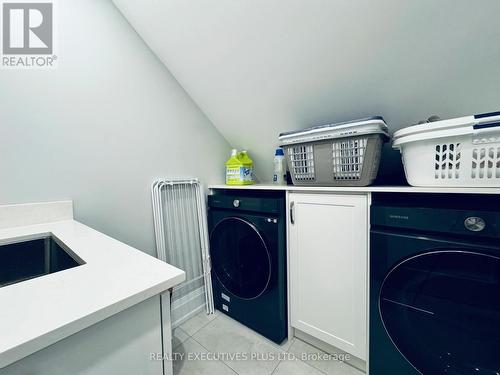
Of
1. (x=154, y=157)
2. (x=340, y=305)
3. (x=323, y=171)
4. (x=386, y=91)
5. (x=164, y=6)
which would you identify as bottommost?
(x=340, y=305)

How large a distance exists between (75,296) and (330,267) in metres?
1.19

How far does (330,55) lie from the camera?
121 centimetres

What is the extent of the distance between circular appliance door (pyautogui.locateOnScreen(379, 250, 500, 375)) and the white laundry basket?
311 millimetres

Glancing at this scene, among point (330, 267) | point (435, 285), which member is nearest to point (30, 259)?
point (330, 267)

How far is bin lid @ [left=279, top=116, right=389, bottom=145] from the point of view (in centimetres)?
114

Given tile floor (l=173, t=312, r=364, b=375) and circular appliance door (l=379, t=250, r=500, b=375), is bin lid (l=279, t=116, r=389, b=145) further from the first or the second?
tile floor (l=173, t=312, r=364, b=375)

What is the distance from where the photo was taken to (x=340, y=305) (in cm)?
125

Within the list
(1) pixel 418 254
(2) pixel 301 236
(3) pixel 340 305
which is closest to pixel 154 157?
(2) pixel 301 236

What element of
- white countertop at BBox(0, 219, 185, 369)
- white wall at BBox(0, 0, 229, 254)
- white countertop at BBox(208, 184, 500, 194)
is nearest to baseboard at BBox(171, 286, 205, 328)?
white wall at BBox(0, 0, 229, 254)

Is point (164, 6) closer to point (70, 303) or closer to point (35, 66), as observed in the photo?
point (35, 66)

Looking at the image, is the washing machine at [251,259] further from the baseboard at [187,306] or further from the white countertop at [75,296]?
the white countertop at [75,296]

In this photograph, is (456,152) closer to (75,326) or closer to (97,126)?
(75,326)

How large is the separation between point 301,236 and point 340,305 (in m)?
0.44

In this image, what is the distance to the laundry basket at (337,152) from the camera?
3.83ft
